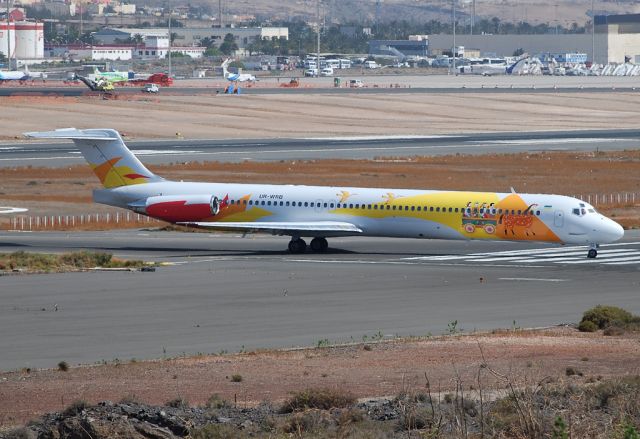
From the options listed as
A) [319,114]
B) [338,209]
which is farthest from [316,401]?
[319,114]

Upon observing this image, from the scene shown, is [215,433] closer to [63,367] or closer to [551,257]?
[63,367]

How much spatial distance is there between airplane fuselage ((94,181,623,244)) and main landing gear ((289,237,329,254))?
2.56 ft

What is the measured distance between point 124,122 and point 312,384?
395ft

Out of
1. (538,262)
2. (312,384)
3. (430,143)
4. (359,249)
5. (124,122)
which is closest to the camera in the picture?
(312,384)

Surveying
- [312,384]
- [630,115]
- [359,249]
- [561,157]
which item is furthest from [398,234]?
[630,115]

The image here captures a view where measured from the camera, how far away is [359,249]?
6250 centimetres

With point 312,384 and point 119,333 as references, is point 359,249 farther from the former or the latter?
point 312,384

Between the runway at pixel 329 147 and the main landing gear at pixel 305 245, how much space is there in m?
47.1

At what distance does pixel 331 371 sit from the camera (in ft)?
103

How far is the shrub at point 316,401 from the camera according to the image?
25.4m

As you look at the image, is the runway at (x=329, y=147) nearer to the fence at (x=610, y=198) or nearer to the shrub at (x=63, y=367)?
the fence at (x=610, y=198)

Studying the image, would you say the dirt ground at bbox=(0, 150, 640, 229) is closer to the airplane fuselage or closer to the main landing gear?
the airplane fuselage

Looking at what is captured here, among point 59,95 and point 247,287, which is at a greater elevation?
point 59,95

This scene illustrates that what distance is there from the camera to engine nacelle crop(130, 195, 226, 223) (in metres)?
61.5
